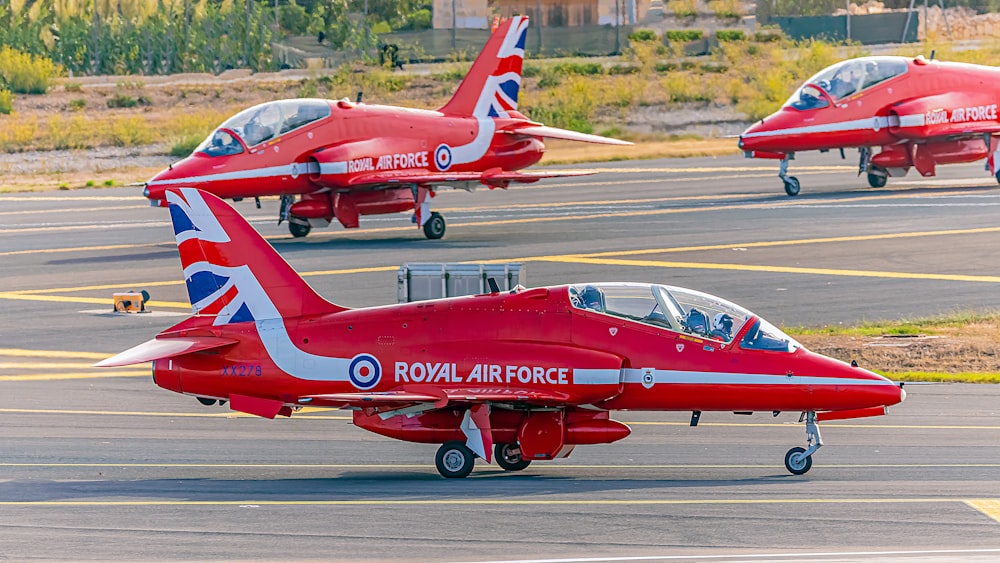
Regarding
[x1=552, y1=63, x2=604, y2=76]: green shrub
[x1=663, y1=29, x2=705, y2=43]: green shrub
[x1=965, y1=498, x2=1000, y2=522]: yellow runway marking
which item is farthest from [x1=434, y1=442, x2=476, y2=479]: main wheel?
[x1=663, y1=29, x2=705, y2=43]: green shrub

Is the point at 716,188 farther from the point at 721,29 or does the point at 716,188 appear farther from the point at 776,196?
the point at 721,29

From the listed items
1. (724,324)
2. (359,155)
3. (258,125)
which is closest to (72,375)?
(724,324)

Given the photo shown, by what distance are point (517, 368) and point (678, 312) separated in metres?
2.02

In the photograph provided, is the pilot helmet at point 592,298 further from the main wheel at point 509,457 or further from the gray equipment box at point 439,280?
the gray equipment box at point 439,280

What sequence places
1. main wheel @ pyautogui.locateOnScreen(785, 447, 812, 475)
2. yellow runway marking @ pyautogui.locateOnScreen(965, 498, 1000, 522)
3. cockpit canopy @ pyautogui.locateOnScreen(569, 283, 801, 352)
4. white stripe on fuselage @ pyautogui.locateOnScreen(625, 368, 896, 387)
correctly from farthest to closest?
cockpit canopy @ pyautogui.locateOnScreen(569, 283, 801, 352), main wheel @ pyautogui.locateOnScreen(785, 447, 812, 475), white stripe on fuselage @ pyautogui.locateOnScreen(625, 368, 896, 387), yellow runway marking @ pyautogui.locateOnScreen(965, 498, 1000, 522)

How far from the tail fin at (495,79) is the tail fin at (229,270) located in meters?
21.8

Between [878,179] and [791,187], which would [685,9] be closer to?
[878,179]

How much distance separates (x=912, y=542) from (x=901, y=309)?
50.4 feet

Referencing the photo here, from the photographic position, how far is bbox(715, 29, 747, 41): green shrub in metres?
79.6

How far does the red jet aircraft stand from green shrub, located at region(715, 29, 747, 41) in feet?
117

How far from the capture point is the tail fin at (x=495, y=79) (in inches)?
1585

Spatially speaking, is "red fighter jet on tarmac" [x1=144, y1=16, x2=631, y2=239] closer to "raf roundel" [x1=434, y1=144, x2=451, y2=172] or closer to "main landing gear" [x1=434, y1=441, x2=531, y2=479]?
"raf roundel" [x1=434, y1=144, x2=451, y2=172]

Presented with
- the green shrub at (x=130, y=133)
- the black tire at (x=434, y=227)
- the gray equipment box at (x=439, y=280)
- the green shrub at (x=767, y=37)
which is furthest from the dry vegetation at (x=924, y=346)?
the green shrub at (x=767, y=37)

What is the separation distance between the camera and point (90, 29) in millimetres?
79188
